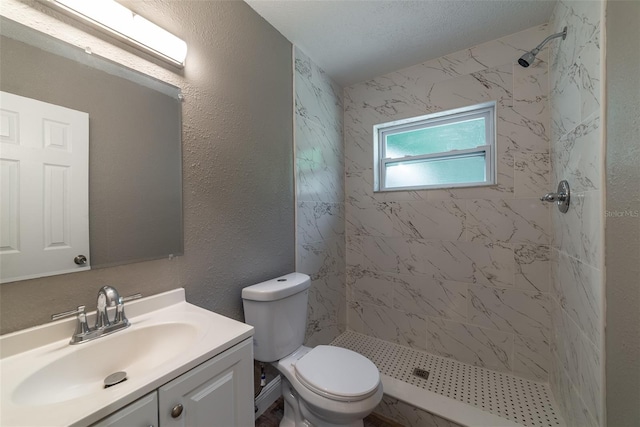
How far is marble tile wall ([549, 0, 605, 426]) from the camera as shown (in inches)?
36.6

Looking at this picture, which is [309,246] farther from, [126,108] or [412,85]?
[412,85]

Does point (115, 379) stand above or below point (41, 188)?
below

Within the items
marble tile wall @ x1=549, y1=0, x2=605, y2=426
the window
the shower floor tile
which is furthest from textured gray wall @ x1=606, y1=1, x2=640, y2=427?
the window

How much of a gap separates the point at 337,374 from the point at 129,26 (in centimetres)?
170

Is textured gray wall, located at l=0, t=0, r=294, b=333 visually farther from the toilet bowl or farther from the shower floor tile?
the shower floor tile

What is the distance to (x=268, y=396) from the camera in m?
1.49

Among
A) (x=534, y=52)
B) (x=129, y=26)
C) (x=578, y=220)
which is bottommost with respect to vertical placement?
(x=578, y=220)

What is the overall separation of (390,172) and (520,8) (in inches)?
49.6

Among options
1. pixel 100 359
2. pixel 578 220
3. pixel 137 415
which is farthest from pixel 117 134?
pixel 578 220

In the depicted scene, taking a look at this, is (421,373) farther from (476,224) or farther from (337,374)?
(476,224)

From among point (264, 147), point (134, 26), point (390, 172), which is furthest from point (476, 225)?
point (134, 26)

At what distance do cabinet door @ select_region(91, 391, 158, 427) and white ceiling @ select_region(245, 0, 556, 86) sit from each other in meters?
1.84

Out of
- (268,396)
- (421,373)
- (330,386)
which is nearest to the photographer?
(330,386)

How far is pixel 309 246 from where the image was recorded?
1.83m
